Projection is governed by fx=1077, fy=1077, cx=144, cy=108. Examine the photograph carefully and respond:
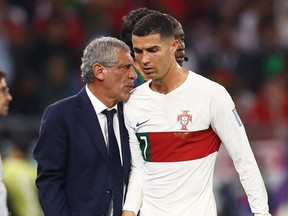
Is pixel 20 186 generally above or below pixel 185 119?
below

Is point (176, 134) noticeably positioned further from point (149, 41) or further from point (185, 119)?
point (149, 41)

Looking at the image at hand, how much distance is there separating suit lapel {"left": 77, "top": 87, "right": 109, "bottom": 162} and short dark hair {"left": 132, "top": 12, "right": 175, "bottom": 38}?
60 cm

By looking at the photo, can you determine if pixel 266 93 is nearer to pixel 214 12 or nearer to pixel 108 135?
pixel 214 12

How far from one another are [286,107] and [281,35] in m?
1.52

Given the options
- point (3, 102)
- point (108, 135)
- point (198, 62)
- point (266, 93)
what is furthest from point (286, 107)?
point (108, 135)

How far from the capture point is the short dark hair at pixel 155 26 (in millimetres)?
6441

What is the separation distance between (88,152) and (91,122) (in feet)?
0.69

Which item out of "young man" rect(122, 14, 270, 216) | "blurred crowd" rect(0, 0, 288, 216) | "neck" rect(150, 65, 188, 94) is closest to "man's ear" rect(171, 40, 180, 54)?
"young man" rect(122, 14, 270, 216)

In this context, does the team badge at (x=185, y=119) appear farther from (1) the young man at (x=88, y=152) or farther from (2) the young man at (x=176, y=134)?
(1) the young man at (x=88, y=152)

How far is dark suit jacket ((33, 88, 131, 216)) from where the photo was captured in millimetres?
6645

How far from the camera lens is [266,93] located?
44.4 feet

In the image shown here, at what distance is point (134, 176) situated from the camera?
6.73 metres

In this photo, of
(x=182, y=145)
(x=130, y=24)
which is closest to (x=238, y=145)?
(x=182, y=145)

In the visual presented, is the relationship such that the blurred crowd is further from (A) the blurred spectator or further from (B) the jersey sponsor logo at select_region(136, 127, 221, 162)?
(B) the jersey sponsor logo at select_region(136, 127, 221, 162)
